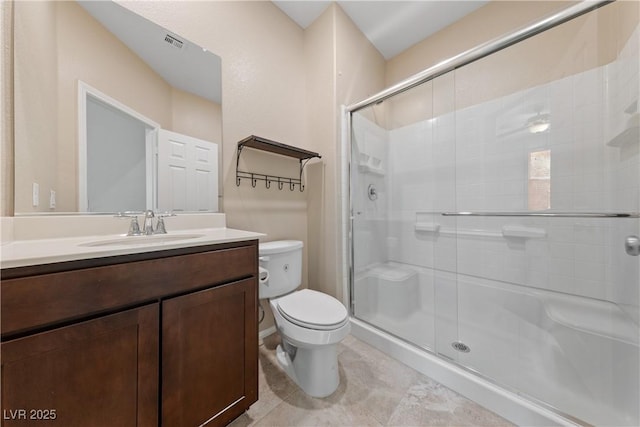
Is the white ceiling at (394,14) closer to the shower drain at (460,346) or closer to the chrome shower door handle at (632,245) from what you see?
the chrome shower door handle at (632,245)

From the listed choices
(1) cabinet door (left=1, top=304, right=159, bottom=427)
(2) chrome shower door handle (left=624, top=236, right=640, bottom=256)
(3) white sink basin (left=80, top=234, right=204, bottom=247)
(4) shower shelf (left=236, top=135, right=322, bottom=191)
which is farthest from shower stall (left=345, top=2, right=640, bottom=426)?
(1) cabinet door (left=1, top=304, right=159, bottom=427)

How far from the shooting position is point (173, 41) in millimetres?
1303

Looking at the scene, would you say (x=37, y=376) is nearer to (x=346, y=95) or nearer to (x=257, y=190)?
(x=257, y=190)

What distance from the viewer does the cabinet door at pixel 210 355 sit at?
0.77 m

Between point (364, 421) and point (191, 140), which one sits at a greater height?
point (191, 140)

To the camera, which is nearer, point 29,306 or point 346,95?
point 29,306

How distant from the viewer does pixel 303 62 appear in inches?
79.5

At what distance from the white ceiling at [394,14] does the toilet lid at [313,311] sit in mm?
2178

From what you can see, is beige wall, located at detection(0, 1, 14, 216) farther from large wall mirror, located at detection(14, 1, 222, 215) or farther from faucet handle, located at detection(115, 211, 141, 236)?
faucet handle, located at detection(115, 211, 141, 236)

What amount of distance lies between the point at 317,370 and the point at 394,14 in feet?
8.57

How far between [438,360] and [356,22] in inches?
Result: 102

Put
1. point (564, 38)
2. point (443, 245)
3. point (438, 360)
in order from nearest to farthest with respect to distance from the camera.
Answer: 1. point (438, 360)
2. point (564, 38)
3. point (443, 245)

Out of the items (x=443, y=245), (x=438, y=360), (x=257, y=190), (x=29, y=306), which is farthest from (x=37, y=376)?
(x=443, y=245)

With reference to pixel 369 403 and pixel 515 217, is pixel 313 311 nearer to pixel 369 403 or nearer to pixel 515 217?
pixel 369 403
